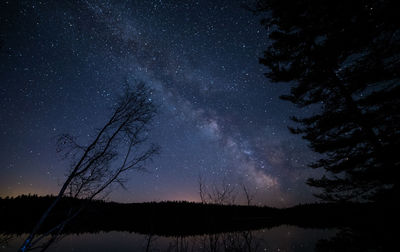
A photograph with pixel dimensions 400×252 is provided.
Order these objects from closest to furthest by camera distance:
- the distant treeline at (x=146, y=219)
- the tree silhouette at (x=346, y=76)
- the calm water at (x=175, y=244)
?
the tree silhouette at (x=346, y=76), the distant treeline at (x=146, y=219), the calm water at (x=175, y=244)

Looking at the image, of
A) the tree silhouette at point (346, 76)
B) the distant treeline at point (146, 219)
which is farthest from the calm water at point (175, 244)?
the tree silhouette at point (346, 76)

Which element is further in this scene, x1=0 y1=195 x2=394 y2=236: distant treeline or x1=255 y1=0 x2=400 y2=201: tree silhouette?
x1=0 y1=195 x2=394 y2=236: distant treeline

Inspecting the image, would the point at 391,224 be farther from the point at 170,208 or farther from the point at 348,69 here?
the point at 170,208

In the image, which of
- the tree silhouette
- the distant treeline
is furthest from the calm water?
the tree silhouette

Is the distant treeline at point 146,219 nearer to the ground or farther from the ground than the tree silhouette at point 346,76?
nearer to the ground

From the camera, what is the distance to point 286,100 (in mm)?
9125

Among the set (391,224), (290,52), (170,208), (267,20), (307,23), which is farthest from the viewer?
(170,208)

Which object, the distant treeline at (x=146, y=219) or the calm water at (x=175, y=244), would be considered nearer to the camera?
the distant treeline at (x=146, y=219)

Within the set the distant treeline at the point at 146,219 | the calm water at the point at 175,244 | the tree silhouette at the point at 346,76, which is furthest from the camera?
the calm water at the point at 175,244

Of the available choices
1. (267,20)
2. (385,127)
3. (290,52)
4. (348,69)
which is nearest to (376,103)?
(385,127)

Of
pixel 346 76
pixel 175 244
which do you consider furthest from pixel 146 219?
pixel 346 76

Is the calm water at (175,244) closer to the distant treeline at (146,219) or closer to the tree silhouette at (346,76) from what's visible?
the distant treeline at (146,219)

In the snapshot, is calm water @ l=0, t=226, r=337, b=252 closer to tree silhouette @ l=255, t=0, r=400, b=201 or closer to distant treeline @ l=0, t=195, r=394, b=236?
distant treeline @ l=0, t=195, r=394, b=236

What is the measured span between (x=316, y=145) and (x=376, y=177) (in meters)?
2.66
